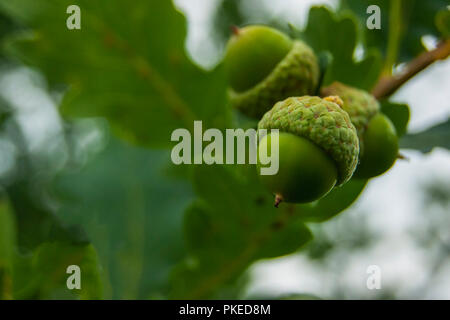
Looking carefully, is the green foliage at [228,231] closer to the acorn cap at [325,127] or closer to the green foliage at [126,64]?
the green foliage at [126,64]

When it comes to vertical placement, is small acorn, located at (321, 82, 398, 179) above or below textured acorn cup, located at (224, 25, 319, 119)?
below

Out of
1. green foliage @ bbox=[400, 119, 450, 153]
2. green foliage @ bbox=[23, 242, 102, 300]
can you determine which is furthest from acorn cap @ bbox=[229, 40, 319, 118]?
green foliage @ bbox=[23, 242, 102, 300]

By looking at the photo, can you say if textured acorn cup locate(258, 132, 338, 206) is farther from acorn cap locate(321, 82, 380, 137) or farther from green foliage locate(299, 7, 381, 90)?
green foliage locate(299, 7, 381, 90)

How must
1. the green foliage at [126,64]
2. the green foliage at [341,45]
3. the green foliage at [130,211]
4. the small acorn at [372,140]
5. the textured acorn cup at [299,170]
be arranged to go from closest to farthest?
the textured acorn cup at [299,170] → the small acorn at [372,140] → the green foliage at [341,45] → the green foliage at [126,64] → the green foliage at [130,211]

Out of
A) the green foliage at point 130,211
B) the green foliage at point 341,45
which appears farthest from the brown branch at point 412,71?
the green foliage at point 130,211

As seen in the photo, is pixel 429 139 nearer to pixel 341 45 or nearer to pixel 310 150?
pixel 341 45
